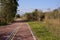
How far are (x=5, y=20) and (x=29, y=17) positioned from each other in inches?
1749

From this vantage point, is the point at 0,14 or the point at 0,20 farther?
the point at 0,20

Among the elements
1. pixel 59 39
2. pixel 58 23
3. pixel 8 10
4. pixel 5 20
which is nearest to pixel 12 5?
pixel 8 10

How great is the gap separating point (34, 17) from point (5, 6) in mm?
46964

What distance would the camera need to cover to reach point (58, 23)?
83.3ft

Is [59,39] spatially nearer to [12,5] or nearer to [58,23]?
[58,23]

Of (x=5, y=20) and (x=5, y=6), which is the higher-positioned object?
(x=5, y=6)

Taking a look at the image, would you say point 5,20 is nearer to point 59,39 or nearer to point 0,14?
point 0,14

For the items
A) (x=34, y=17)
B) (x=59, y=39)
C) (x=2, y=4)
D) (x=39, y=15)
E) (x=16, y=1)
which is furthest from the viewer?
(x=34, y=17)

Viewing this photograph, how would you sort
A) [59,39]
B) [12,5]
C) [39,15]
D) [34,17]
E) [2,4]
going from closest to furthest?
[59,39] → [2,4] → [12,5] → [39,15] → [34,17]

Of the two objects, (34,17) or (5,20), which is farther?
(34,17)

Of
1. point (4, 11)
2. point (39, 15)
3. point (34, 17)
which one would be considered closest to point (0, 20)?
point (4, 11)

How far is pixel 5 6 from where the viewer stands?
170 ft

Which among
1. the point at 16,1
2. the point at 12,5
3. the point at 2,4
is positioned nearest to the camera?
the point at 2,4

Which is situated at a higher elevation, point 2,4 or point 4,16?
point 2,4
